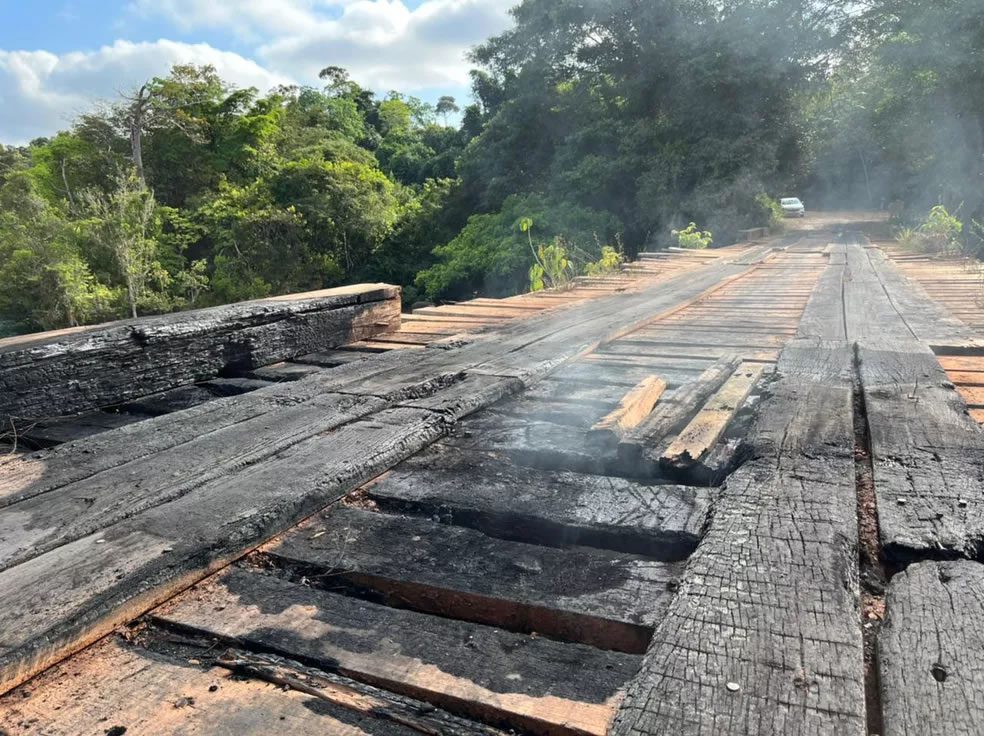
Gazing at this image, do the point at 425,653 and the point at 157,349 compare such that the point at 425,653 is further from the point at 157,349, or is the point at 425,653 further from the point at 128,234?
the point at 128,234

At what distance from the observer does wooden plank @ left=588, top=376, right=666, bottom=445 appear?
1.67 m

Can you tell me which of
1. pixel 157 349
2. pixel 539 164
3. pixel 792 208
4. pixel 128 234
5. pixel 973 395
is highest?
pixel 539 164

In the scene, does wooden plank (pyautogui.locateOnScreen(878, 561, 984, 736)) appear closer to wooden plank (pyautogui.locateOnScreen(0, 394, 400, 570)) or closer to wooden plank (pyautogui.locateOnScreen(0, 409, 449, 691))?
wooden plank (pyautogui.locateOnScreen(0, 409, 449, 691))

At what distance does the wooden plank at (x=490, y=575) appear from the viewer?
3.24 feet

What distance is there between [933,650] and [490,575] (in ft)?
1.96

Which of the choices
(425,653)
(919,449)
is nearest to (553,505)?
(425,653)

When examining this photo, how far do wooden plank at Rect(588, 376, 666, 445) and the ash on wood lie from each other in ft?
4.90

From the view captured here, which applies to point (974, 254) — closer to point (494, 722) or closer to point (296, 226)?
point (494, 722)

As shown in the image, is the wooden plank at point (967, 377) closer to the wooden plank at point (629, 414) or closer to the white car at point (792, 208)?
the wooden plank at point (629, 414)

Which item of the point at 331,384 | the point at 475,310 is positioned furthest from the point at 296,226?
the point at 331,384

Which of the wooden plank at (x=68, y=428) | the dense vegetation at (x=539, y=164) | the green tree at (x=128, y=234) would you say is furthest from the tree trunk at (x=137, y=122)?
the wooden plank at (x=68, y=428)

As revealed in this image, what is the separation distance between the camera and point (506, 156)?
843 inches

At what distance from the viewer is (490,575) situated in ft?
3.62

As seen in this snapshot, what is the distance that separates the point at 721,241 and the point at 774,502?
621 inches
